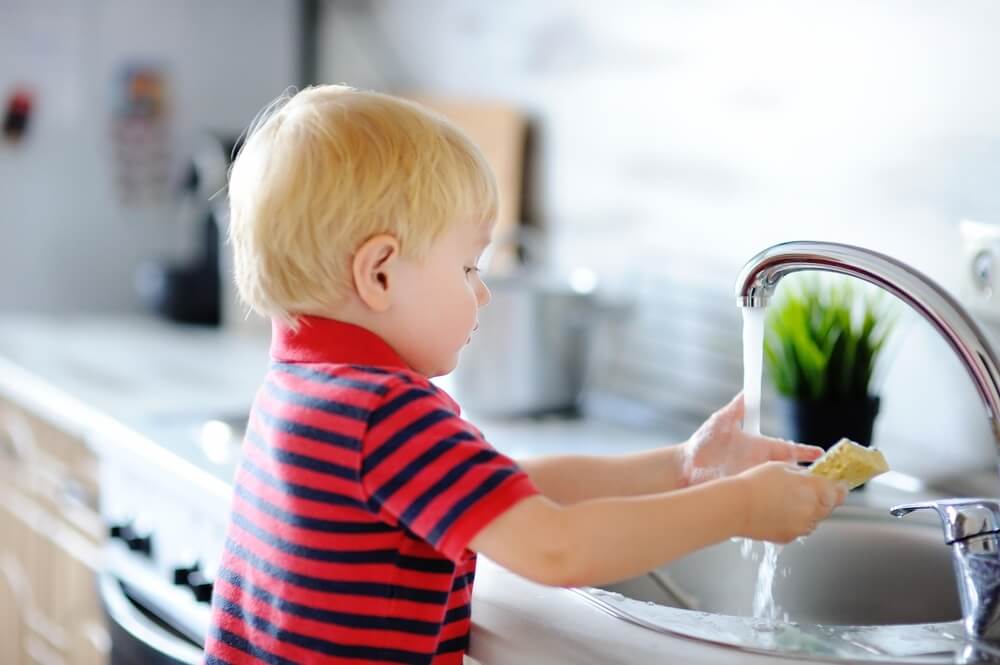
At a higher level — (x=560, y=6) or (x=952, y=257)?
(x=560, y=6)

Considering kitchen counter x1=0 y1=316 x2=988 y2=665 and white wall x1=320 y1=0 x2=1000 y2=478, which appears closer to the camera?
kitchen counter x1=0 y1=316 x2=988 y2=665

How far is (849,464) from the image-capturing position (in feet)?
3.07

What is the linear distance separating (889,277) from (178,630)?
0.88 metres

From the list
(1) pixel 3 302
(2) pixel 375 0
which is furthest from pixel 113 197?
(2) pixel 375 0

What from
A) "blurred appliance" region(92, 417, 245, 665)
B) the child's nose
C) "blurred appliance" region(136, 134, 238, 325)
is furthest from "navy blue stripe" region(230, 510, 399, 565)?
"blurred appliance" region(136, 134, 238, 325)

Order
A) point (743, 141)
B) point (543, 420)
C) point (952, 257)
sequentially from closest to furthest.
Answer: point (952, 257) → point (743, 141) → point (543, 420)

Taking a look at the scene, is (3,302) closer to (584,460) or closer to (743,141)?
(743,141)

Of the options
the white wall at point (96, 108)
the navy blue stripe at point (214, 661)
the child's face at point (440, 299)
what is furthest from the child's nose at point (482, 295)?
the white wall at point (96, 108)

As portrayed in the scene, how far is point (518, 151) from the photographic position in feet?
6.70

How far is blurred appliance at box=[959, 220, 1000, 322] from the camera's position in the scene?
4.36 ft

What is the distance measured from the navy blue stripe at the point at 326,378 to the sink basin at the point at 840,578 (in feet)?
1.37

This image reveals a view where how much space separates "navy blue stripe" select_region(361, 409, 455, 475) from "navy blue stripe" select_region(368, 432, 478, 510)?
15 millimetres

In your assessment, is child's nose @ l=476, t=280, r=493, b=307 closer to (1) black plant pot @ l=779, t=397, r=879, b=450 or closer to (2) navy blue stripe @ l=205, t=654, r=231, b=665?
(2) navy blue stripe @ l=205, t=654, r=231, b=665

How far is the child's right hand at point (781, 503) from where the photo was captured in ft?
2.92
